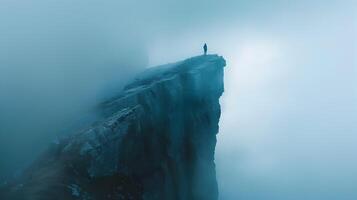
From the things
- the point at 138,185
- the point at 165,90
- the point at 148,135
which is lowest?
the point at 138,185

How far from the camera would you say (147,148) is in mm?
88688

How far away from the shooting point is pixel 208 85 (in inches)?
4648

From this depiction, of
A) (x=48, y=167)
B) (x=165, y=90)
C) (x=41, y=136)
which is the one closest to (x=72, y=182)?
(x=48, y=167)

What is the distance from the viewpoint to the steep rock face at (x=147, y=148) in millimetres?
66875

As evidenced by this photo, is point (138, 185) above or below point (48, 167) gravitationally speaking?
below

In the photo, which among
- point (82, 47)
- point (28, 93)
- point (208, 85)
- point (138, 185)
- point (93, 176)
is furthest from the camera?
point (82, 47)

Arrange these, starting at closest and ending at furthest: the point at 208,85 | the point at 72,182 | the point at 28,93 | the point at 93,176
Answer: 1. the point at 72,182
2. the point at 93,176
3. the point at 28,93
4. the point at 208,85

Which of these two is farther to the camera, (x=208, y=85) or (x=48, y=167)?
(x=208, y=85)

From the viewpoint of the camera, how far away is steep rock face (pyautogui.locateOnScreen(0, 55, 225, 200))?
66875 mm

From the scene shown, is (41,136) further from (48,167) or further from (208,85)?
(208,85)

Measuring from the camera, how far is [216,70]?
123812 millimetres

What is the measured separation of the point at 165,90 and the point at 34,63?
142 ft

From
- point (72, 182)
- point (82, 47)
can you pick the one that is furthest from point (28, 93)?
point (72, 182)

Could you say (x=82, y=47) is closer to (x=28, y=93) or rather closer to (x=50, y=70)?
(x=50, y=70)
